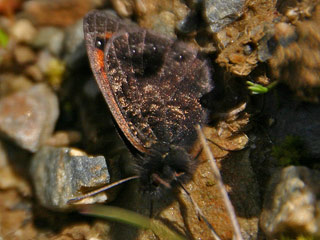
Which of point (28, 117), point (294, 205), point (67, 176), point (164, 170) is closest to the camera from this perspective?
point (294, 205)

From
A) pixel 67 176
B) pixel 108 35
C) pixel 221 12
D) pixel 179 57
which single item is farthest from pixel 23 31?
pixel 221 12

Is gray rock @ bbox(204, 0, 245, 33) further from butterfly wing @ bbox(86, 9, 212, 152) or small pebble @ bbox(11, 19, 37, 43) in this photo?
small pebble @ bbox(11, 19, 37, 43)

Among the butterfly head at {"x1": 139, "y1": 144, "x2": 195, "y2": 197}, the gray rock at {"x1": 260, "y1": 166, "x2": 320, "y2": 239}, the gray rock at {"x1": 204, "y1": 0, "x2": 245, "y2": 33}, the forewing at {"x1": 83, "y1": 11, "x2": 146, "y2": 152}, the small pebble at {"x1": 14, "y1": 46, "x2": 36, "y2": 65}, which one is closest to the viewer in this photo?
the gray rock at {"x1": 260, "y1": 166, "x2": 320, "y2": 239}

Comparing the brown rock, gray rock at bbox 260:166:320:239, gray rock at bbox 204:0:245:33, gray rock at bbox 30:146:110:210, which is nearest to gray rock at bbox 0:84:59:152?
gray rock at bbox 30:146:110:210

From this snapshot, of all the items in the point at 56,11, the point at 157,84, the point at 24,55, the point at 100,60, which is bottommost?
the point at 24,55

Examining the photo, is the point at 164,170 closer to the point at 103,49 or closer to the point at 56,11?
the point at 103,49

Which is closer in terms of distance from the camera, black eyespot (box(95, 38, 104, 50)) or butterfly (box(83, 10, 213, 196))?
butterfly (box(83, 10, 213, 196))

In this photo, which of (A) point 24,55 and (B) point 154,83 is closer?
(B) point 154,83
